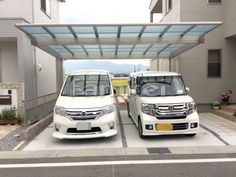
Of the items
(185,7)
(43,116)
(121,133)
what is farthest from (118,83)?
(121,133)

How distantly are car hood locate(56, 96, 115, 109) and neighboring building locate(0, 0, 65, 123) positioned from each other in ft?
4.60

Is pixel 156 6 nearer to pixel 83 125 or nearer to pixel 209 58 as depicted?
pixel 209 58

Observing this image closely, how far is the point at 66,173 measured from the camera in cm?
502

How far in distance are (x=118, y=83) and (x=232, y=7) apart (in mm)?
11672

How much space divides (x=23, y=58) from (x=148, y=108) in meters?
5.88

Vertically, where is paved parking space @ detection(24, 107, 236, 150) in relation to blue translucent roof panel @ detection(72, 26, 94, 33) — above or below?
below

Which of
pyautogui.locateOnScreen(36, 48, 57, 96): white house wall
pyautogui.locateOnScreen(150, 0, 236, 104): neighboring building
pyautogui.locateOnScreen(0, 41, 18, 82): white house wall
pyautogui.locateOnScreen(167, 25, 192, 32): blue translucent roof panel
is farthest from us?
pyautogui.locateOnScreen(36, 48, 57, 96): white house wall

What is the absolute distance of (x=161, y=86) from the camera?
8.23 metres

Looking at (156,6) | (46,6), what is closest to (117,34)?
(46,6)

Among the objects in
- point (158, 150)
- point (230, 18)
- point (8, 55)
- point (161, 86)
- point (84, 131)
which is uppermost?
point (230, 18)

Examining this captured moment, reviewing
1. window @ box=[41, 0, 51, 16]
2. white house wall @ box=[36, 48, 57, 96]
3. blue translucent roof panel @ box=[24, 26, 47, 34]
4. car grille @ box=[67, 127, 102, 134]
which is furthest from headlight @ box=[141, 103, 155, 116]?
window @ box=[41, 0, 51, 16]

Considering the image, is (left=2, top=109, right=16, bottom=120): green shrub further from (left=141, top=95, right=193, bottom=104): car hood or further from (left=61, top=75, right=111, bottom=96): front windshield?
(left=141, top=95, right=193, bottom=104): car hood

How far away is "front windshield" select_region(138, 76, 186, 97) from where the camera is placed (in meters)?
8.05

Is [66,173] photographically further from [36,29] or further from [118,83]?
[118,83]
